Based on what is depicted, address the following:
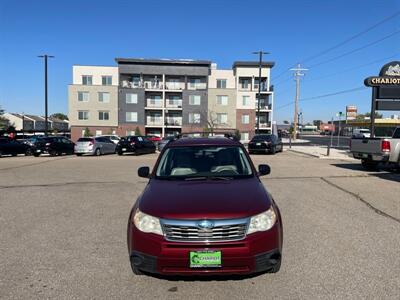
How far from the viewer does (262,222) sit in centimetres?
383

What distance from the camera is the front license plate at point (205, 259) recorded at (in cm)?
361

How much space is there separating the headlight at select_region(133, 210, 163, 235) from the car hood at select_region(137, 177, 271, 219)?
52 mm

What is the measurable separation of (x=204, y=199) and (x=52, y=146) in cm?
2606

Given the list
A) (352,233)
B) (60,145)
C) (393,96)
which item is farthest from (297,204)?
(60,145)

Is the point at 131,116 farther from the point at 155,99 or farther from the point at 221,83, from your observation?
the point at 221,83

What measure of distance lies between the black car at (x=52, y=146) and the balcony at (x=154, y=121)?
105 ft

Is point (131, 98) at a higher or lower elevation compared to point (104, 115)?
higher

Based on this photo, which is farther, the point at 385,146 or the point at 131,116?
the point at 131,116

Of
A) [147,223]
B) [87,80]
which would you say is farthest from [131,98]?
[147,223]

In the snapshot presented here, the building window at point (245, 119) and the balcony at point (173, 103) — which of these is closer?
the balcony at point (173, 103)

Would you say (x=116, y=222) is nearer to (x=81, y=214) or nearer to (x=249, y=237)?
(x=81, y=214)

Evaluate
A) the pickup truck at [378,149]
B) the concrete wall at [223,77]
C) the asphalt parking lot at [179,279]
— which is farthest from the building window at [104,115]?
the asphalt parking lot at [179,279]

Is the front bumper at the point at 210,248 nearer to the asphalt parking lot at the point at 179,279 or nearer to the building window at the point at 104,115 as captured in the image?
the asphalt parking lot at the point at 179,279

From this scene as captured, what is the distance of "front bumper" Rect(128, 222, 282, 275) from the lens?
362cm
